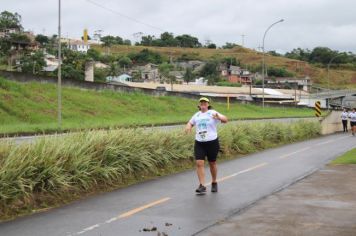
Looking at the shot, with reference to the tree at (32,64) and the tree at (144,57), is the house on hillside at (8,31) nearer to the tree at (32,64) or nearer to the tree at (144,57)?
the tree at (32,64)

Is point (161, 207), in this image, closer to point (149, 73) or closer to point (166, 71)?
point (166, 71)

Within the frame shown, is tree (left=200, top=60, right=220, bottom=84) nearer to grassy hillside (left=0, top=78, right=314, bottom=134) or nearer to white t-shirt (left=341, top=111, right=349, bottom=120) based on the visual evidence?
grassy hillside (left=0, top=78, right=314, bottom=134)

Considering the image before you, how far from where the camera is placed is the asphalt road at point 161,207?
7.75 meters

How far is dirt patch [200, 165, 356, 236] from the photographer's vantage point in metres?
7.61

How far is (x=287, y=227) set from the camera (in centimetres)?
782

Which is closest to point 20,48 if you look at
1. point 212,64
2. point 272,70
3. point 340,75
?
point 212,64

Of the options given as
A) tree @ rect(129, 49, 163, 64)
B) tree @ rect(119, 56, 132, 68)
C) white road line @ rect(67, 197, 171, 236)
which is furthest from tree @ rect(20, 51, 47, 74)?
tree @ rect(129, 49, 163, 64)

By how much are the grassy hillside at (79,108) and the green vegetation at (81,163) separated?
13035 mm

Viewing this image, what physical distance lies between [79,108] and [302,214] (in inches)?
1344

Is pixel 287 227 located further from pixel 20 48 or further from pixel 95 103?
pixel 20 48

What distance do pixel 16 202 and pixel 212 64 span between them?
531 ft

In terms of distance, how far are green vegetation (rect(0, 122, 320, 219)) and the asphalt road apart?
431 mm

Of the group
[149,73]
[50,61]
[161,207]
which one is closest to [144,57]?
[149,73]

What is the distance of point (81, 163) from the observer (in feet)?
35.5
